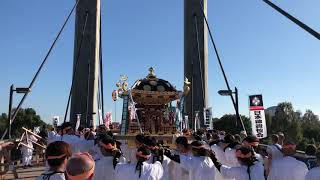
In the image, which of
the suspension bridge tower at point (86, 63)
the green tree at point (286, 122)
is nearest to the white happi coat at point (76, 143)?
the suspension bridge tower at point (86, 63)

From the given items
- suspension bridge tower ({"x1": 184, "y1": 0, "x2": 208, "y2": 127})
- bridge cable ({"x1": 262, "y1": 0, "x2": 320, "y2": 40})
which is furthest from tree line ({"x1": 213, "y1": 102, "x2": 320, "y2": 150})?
bridge cable ({"x1": 262, "y1": 0, "x2": 320, "y2": 40})

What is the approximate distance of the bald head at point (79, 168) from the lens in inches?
112

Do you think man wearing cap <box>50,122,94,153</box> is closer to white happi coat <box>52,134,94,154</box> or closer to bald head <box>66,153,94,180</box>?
white happi coat <box>52,134,94,154</box>

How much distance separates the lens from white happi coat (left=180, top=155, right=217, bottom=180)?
611 cm

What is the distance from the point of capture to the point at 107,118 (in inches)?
1081

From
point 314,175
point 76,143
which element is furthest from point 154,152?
point 76,143

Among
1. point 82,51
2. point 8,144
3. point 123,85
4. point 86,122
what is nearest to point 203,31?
point 82,51

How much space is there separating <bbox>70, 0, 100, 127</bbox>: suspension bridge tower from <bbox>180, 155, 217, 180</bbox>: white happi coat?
2569 centimetres

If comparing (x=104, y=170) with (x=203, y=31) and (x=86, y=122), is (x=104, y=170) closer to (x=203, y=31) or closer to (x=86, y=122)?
(x=86, y=122)

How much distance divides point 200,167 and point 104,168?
152 cm

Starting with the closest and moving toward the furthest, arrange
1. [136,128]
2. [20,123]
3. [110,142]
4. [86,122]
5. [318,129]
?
[110,142], [136,128], [86,122], [20,123], [318,129]

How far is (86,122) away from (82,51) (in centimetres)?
646

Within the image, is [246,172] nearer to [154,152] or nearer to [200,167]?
[200,167]

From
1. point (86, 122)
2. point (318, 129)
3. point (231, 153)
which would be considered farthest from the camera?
point (318, 129)
